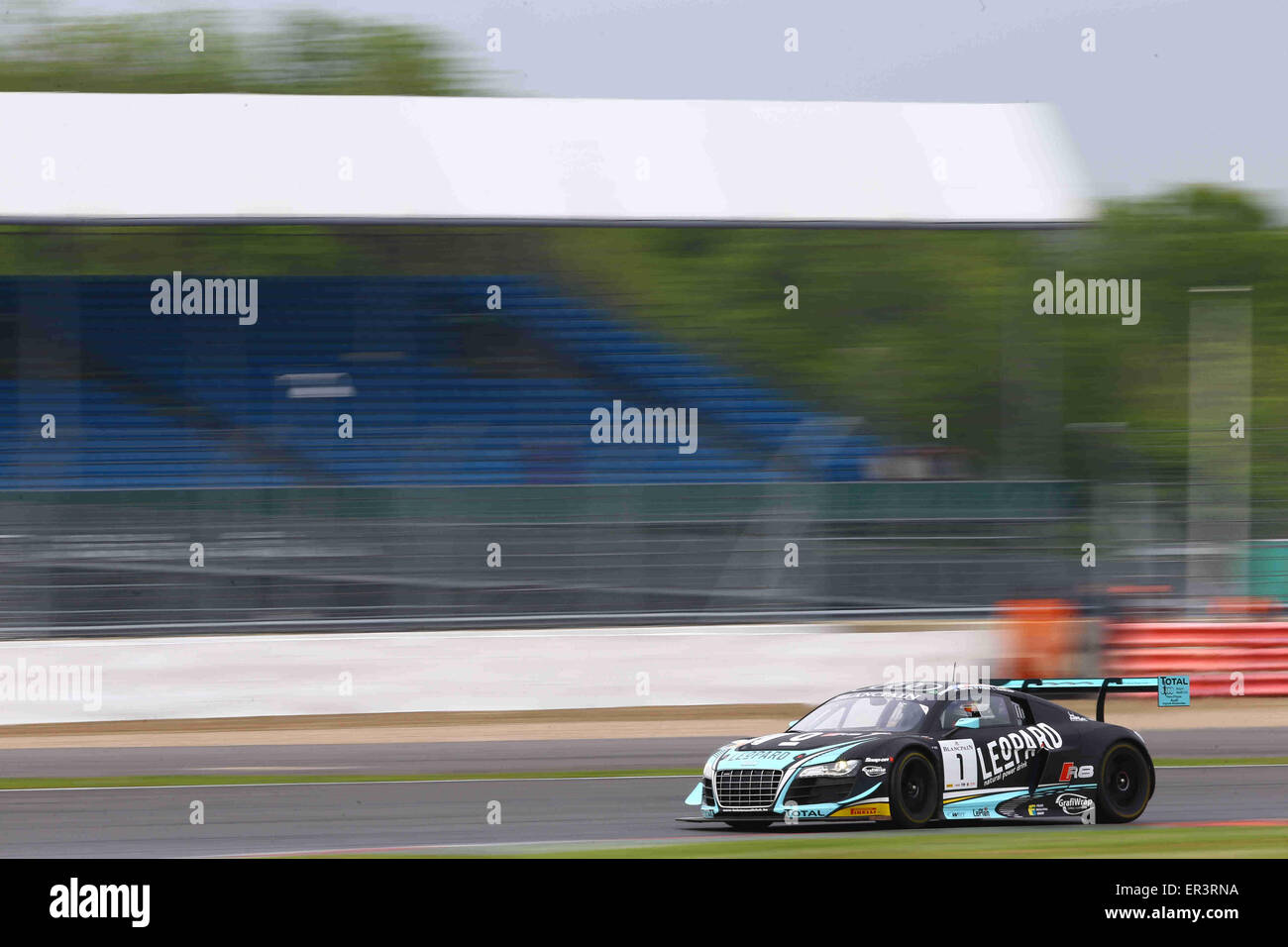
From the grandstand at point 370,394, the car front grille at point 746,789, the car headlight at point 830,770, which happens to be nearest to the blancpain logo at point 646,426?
the grandstand at point 370,394

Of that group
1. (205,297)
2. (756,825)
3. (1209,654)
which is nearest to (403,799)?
(756,825)

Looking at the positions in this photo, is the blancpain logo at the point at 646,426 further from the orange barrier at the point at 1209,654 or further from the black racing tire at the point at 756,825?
the black racing tire at the point at 756,825

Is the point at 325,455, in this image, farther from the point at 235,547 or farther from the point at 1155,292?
the point at 1155,292

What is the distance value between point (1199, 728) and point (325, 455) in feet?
26.7

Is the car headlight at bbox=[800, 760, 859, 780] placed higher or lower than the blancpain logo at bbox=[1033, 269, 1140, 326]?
lower

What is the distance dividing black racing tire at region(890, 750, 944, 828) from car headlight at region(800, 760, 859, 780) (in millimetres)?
228

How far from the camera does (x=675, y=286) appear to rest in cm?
1463

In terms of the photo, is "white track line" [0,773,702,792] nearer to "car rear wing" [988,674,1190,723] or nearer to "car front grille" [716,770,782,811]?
"car front grille" [716,770,782,811]

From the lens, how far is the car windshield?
915 cm

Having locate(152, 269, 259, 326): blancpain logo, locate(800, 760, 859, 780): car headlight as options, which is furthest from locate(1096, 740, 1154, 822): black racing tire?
locate(152, 269, 259, 326): blancpain logo

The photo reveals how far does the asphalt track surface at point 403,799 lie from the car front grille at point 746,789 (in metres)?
0.19

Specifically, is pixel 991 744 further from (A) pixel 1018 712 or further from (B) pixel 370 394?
(B) pixel 370 394

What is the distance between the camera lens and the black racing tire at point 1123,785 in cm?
930
